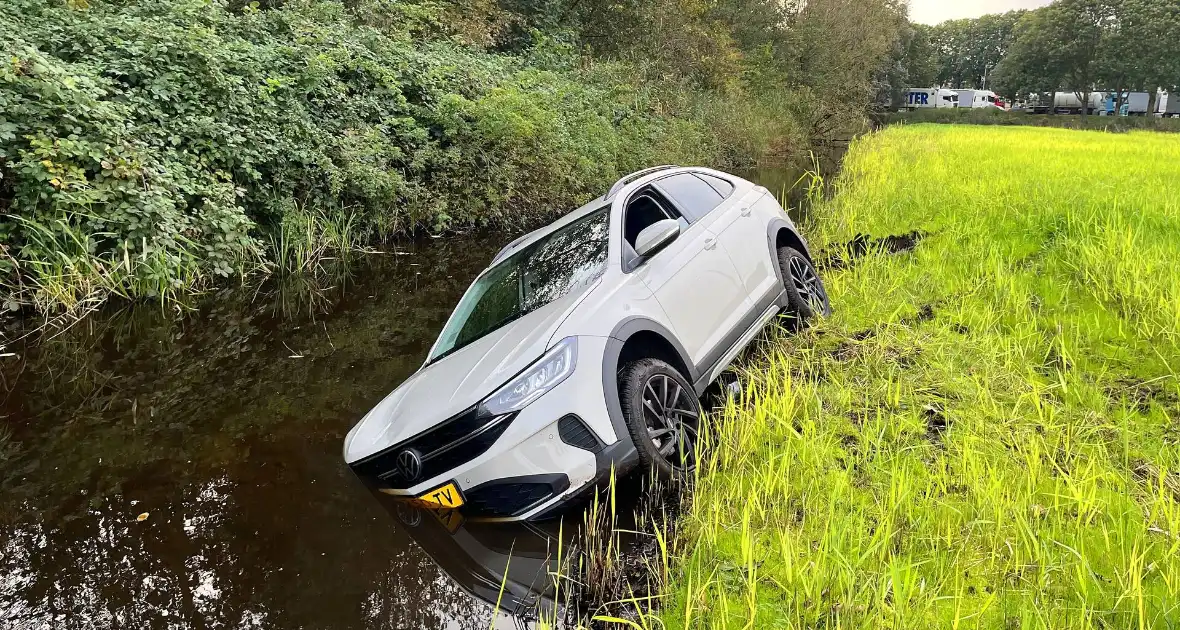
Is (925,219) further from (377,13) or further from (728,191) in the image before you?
(377,13)

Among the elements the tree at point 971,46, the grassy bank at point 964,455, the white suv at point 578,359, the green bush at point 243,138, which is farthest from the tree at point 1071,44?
the white suv at point 578,359

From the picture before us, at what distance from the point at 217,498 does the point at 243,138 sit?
19.7 feet

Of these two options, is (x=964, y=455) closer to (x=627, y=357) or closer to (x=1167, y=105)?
(x=627, y=357)

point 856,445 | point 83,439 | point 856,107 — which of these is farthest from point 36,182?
point 856,107

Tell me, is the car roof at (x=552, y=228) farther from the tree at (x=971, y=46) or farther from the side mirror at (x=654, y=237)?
the tree at (x=971, y=46)

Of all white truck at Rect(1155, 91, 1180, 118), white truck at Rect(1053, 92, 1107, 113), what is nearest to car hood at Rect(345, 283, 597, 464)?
white truck at Rect(1155, 91, 1180, 118)

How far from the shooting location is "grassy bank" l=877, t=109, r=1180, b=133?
40.1m

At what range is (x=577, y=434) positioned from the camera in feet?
9.56

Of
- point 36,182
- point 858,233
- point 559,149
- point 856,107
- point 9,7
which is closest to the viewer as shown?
point 36,182

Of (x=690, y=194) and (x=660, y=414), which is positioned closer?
(x=660, y=414)

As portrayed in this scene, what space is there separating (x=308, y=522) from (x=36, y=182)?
18.1 feet

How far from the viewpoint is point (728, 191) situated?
516cm

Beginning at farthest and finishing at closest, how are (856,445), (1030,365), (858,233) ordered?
(858,233) → (1030,365) → (856,445)

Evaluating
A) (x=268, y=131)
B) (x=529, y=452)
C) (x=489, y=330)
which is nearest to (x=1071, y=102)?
(x=268, y=131)
